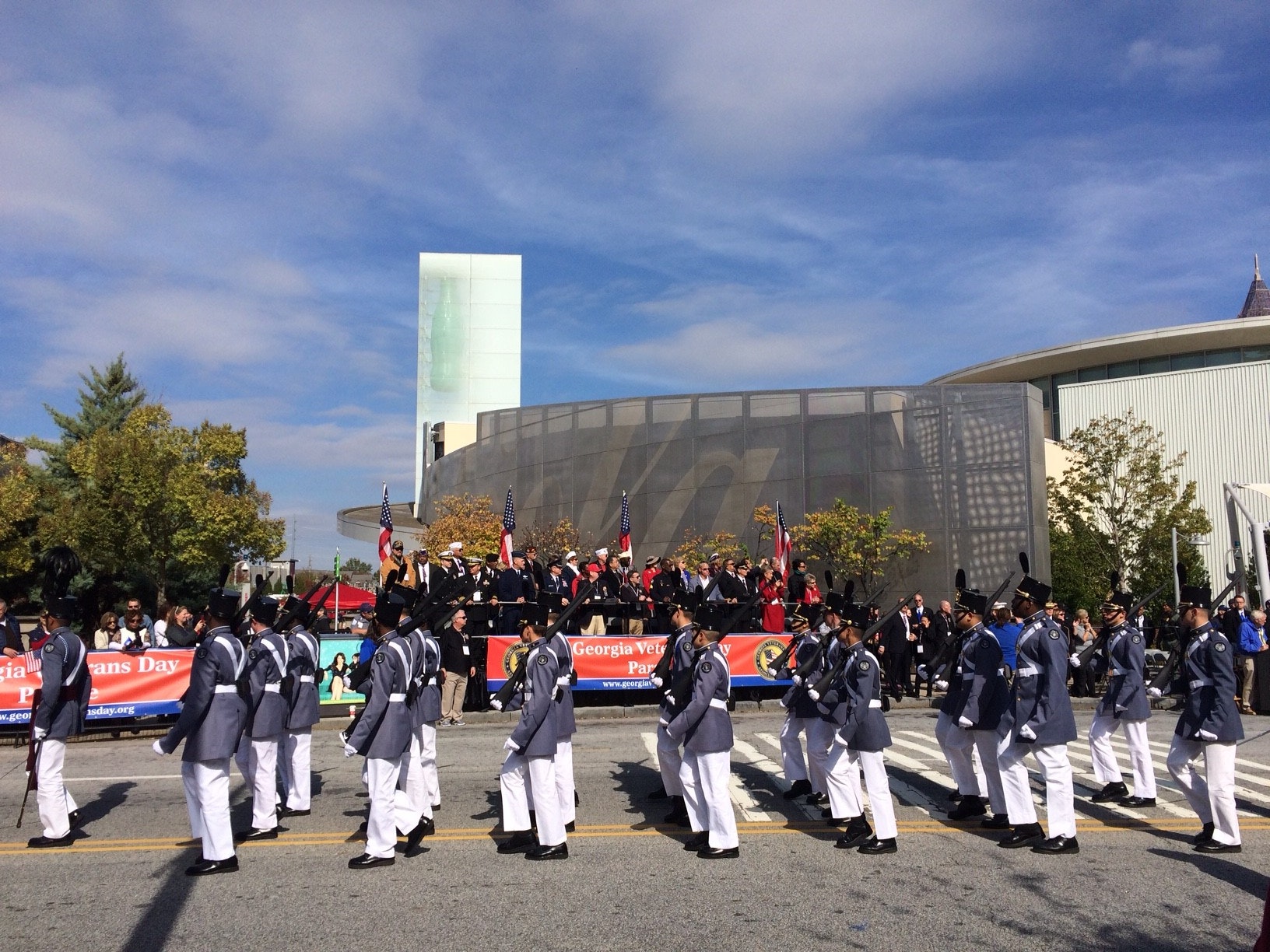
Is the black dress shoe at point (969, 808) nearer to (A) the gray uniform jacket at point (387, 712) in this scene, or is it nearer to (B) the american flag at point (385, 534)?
(A) the gray uniform jacket at point (387, 712)

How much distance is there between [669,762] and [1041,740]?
3.05 meters

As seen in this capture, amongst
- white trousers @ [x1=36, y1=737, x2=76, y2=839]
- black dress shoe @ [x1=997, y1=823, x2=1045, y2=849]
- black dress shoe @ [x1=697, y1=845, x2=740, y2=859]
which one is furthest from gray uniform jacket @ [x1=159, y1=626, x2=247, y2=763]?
black dress shoe @ [x1=997, y1=823, x2=1045, y2=849]

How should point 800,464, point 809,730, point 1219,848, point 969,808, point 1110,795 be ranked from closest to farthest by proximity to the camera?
1. point 1219,848
2. point 969,808
3. point 809,730
4. point 1110,795
5. point 800,464

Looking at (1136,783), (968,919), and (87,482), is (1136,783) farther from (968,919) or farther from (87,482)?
(87,482)

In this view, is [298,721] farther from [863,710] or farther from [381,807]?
[863,710]

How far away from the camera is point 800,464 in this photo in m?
36.5

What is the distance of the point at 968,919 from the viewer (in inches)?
246

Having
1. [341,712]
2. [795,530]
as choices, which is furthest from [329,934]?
[795,530]

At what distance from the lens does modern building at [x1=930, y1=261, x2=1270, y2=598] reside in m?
47.2

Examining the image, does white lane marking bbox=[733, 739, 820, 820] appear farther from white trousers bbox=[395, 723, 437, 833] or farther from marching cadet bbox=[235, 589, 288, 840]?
marching cadet bbox=[235, 589, 288, 840]

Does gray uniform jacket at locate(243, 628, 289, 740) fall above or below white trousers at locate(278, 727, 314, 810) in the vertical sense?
above

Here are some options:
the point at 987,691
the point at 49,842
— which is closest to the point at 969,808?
the point at 987,691

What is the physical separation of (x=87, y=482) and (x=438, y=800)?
27437 millimetres

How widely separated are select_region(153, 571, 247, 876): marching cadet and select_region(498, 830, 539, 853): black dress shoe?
1935 millimetres
